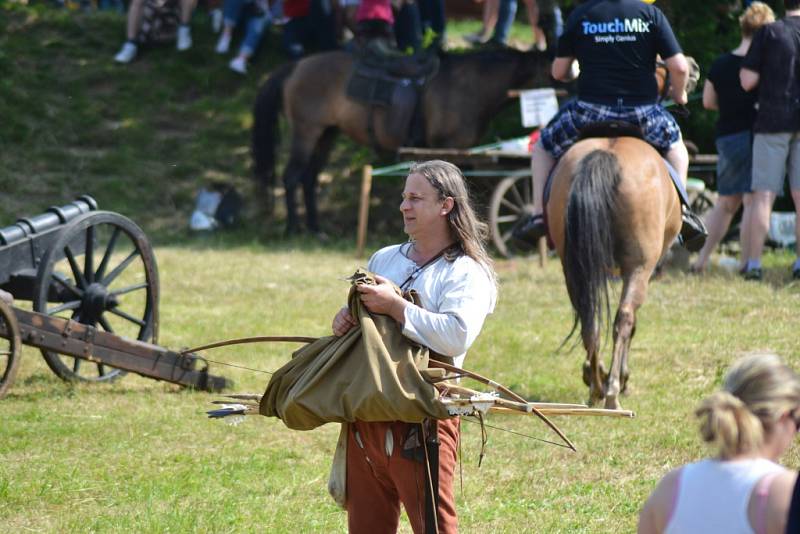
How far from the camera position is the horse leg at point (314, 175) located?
15.4 metres

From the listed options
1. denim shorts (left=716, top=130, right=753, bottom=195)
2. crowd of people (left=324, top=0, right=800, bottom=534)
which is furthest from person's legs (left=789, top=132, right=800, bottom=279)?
crowd of people (left=324, top=0, right=800, bottom=534)

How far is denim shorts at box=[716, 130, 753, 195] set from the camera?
11273 mm

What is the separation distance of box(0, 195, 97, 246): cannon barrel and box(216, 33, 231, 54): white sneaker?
1092 cm

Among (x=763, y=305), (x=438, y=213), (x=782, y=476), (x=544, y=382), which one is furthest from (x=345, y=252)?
(x=782, y=476)

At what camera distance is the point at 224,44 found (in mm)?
18234

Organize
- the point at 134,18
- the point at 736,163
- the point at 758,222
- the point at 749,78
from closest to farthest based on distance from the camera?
1. the point at 749,78
2. the point at 758,222
3. the point at 736,163
4. the point at 134,18

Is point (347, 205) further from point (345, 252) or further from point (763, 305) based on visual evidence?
point (763, 305)

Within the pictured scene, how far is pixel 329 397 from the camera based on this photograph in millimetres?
3514

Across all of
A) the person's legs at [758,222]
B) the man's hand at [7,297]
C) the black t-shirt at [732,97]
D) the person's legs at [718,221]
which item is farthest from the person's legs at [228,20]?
the man's hand at [7,297]

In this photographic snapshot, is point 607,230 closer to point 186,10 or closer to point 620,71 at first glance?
point 620,71

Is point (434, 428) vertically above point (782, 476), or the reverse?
point (782, 476)

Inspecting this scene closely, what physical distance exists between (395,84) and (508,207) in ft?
6.61

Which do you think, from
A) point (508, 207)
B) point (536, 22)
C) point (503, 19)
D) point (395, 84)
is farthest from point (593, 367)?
point (503, 19)

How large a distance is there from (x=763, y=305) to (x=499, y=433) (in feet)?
13.1
